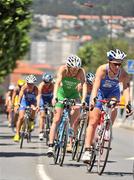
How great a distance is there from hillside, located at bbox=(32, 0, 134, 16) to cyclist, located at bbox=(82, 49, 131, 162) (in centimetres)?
2338

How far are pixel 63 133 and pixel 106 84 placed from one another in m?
1.64

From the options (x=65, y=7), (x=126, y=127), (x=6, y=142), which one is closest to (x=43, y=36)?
(x=65, y=7)

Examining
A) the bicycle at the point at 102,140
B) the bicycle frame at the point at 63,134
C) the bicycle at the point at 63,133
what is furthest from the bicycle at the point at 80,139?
the bicycle at the point at 102,140

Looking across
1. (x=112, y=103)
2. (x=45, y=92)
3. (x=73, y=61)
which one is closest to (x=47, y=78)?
(x=45, y=92)

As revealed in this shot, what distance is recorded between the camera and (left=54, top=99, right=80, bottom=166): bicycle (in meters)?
14.0

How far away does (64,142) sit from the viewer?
1395 centimetres

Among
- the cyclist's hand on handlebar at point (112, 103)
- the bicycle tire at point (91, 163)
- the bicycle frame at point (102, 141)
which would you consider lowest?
the bicycle tire at point (91, 163)

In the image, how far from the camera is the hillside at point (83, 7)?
40625 millimetres

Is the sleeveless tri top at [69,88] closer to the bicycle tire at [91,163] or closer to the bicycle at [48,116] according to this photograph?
the bicycle tire at [91,163]

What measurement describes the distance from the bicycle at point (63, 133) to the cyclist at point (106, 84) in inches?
46.8

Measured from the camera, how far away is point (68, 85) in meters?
15.1

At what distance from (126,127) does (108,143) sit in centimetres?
2113

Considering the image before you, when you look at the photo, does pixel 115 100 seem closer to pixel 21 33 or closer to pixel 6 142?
pixel 6 142

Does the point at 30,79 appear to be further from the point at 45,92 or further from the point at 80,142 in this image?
A: the point at 80,142
